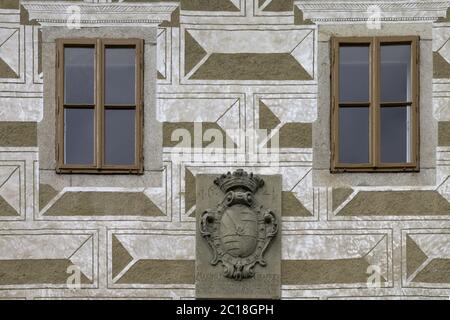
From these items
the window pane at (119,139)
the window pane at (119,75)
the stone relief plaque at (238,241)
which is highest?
the window pane at (119,75)

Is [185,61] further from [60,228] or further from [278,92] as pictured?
[60,228]

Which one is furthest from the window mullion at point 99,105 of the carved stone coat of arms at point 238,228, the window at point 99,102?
the carved stone coat of arms at point 238,228

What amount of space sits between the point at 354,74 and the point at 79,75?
2872 millimetres

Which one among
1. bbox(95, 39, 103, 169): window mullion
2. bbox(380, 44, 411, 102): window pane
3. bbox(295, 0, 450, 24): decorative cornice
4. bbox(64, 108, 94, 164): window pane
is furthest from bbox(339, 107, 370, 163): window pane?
bbox(64, 108, 94, 164): window pane

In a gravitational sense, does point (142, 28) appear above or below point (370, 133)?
above

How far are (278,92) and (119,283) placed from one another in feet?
8.43

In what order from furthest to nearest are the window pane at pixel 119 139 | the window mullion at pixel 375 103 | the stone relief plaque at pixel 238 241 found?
the window pane at pixel 119 139, the window mullion at pixel 375 103, the stone relief plaque at pixel 238 241

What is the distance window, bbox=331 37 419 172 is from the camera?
1453cm

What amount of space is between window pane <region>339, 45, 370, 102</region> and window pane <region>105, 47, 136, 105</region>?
2.18 metres

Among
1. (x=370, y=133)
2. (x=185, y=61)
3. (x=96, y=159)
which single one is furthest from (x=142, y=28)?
(x=370, y=133)

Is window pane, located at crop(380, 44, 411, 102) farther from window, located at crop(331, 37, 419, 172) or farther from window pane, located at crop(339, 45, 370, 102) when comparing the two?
window pane, located at crop(339, 45, 370, 102)

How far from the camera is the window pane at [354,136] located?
47.8ft

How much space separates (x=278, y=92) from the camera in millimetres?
14625

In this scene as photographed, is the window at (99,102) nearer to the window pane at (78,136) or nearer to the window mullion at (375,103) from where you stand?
the window pane at (78,136)
